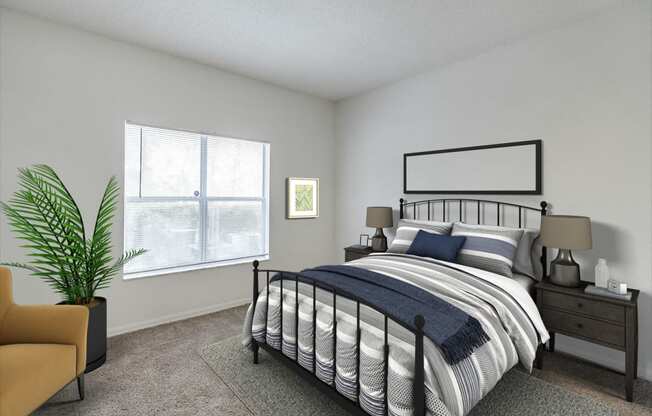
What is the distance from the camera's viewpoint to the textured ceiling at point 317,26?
2500mm

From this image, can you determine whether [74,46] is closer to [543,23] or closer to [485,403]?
[543,23]

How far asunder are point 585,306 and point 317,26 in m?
3.00

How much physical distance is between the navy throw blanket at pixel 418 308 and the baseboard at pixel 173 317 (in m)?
1.85

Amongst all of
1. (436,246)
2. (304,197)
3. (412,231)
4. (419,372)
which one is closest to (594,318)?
(436,246)

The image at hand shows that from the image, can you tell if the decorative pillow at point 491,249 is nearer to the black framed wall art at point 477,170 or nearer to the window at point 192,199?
the black framed wall art at point 477,170

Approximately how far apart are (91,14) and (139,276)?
2.33m

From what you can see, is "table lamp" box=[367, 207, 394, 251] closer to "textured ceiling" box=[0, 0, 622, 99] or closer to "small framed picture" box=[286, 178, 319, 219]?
"small framed picture" box=[286, 178, 319, 219]

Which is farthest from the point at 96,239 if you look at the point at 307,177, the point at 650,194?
the point at 650,194

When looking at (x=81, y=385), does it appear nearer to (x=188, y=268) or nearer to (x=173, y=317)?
(x=173, y=317)

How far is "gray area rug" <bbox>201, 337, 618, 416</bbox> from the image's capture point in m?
2.01

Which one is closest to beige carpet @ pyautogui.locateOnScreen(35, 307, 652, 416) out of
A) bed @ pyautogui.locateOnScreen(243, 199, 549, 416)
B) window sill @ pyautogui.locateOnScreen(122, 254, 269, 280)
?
bed @ pyautogui.locateOnScreen(243, 199, 549, 416)

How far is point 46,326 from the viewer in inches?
76.7

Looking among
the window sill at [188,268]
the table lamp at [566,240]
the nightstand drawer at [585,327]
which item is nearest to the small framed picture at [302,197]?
the window sill at [188,268]

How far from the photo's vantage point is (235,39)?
119 inches
